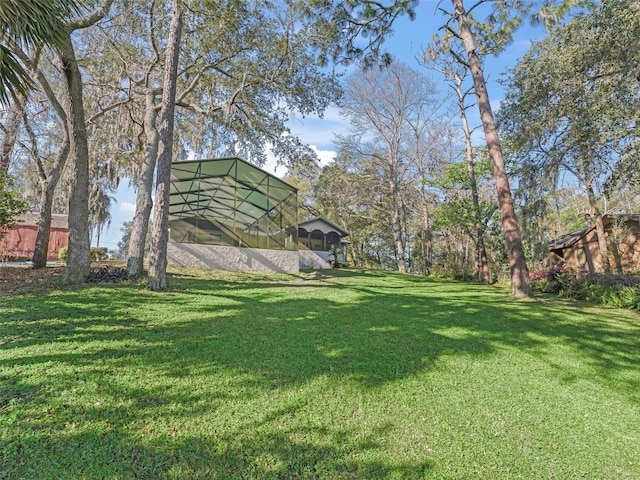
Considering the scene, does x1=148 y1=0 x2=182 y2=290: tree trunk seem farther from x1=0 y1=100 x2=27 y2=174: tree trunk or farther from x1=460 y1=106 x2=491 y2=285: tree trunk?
x1=460 y1=106 x2=491 y2=285: tree trunk

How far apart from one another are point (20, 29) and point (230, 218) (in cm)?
869

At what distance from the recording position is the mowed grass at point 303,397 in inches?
74.6

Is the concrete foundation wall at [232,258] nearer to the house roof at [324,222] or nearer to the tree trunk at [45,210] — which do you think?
the tree trunk at [45,210]

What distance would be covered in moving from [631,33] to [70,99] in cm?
1182

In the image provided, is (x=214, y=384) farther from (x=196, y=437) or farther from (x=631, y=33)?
(x=631, y=33)

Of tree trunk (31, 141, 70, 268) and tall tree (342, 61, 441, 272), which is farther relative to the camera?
tall tree (342, 61, 441, 272)

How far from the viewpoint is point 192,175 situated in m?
11.6

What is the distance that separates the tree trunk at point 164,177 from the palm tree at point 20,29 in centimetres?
305

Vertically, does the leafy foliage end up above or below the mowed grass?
above

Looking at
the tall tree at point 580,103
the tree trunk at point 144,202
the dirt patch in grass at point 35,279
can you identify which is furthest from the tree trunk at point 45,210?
the tall tree at point 580,103

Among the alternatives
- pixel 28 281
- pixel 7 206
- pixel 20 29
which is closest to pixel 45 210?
pixel 7 206

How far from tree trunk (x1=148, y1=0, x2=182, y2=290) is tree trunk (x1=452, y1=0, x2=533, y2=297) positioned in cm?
750

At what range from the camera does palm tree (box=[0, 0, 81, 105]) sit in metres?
3.27

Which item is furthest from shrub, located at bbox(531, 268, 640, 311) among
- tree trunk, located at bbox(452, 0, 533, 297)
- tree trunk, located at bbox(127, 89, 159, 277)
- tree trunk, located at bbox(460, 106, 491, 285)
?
tree trunk, located at bbox(127, 89, 159, 277)
